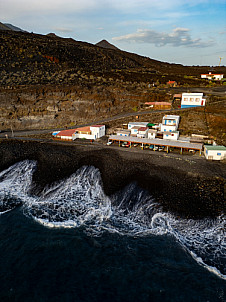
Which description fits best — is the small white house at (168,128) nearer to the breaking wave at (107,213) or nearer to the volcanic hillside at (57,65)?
the breaking wave at (107,213)

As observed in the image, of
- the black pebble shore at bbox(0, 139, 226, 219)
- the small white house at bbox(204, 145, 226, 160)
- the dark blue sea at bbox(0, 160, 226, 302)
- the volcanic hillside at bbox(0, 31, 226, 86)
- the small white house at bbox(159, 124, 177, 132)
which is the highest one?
the volcanic hillside at bbox(0, 31, 226, 86)

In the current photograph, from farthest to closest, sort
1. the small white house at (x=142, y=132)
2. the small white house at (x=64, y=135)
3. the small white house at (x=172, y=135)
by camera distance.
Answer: the small white house at (x=64, y=135) < the small white house at (x=142, y=132) < the small white house at (x=172, y=135)

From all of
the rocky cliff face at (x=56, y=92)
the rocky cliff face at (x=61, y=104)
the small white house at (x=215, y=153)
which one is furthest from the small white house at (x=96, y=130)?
the small white house at (x=215, y=153)

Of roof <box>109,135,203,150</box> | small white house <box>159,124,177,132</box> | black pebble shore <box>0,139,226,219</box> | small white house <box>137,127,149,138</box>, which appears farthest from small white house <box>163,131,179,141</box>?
black pebble shore <box>0,139,226,219</box>

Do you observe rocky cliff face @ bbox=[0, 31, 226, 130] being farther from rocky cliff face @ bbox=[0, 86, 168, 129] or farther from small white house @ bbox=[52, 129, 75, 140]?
small white house @ bbox=[52, 129, 75, 140]

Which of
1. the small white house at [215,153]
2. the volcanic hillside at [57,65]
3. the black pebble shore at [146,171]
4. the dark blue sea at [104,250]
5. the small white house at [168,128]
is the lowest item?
the dark blue sea at [104,250]

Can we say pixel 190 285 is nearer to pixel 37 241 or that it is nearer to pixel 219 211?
pixel 219 211
